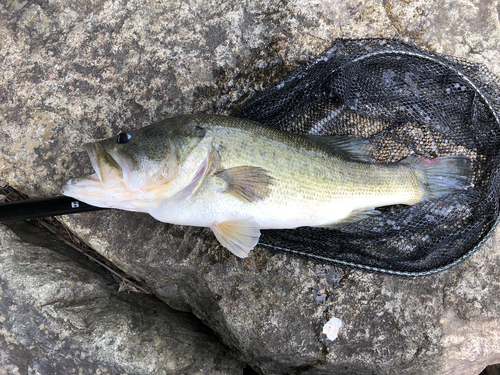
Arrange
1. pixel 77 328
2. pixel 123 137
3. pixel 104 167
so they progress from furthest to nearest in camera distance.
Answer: pixel 77 328, pixel 123 137, pixel 104 167

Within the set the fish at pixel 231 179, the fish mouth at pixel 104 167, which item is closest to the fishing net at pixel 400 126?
the fish at pixel 231 179

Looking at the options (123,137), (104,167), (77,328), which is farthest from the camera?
(77,328)

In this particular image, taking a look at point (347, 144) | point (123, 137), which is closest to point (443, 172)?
point (347, 144)

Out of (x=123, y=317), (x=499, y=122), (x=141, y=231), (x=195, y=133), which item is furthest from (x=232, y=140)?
(x=499, y=122)

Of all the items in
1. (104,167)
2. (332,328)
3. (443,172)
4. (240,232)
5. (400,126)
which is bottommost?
(332,328)

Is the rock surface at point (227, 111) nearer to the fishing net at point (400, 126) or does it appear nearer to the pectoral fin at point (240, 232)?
the fishing net at point (400, 126)

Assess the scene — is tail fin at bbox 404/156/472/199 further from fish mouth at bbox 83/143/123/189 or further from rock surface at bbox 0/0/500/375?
fish mouth at bbox 83/143/123/189

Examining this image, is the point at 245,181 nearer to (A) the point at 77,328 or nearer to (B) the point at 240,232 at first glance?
(B) the point at 240,232
